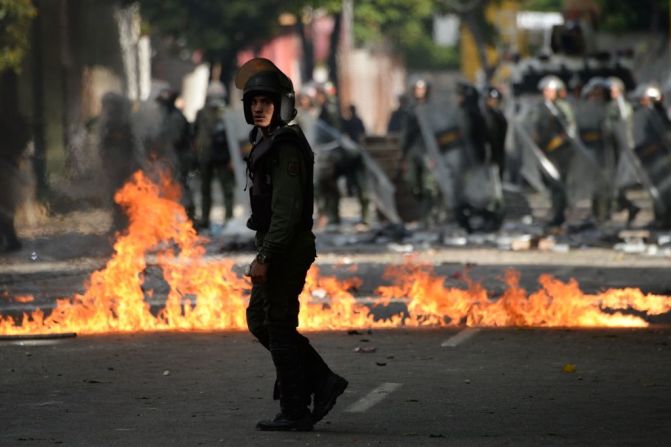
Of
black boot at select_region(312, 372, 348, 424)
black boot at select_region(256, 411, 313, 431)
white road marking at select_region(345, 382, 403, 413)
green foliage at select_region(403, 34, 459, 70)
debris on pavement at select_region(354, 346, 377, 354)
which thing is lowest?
debris on pavement at select_region(354, 346, 377, 354)

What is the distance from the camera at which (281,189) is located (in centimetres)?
802

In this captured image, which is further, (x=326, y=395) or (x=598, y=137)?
(x=598, y=137)

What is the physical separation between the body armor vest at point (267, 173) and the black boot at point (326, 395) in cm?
75

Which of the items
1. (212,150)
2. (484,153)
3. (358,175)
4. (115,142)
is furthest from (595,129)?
(115,142)

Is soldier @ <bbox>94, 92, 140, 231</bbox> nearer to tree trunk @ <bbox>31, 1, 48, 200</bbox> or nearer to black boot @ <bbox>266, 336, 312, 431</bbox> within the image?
tree trunk @ <bbox>31, 1, 48, 200</bbox>

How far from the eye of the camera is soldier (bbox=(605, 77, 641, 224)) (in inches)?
1049

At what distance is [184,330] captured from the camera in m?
12.7

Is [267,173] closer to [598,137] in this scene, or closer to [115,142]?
[115,142]

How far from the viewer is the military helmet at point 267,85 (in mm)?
8031

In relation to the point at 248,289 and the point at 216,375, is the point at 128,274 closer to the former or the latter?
the point at 248,289

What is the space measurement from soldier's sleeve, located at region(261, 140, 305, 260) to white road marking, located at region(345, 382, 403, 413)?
1265 mm

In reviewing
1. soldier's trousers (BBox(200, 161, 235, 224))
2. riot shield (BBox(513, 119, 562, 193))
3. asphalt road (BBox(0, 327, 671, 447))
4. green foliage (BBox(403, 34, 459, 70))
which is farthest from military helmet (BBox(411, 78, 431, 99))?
green foliage (BBox(403, 34, 459, 70))

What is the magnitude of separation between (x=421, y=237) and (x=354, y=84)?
43405 millimetres

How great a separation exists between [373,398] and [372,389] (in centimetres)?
34
